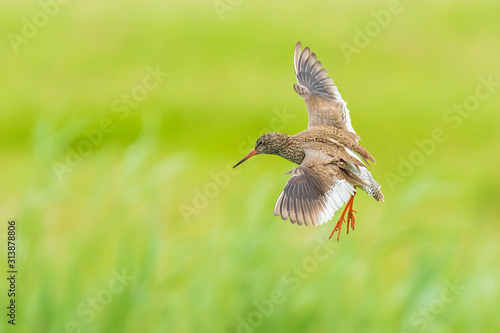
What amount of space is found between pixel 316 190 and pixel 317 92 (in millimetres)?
294

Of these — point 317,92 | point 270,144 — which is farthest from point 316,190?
point 317,92

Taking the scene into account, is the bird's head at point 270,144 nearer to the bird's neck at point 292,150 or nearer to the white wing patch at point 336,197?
the bird's neck at point 292,150

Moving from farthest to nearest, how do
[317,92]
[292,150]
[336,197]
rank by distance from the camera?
1. [317,92]
2. [292,150]
3. [336,197]

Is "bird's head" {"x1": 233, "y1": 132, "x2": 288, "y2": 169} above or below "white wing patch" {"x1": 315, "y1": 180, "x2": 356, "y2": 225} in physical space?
above

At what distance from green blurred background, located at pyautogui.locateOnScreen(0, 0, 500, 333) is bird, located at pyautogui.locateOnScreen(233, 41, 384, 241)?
0.95 ft

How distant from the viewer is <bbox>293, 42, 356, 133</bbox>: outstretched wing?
97 cm

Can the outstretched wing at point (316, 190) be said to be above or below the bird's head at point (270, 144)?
below

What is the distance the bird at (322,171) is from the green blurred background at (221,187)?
0.95 feet

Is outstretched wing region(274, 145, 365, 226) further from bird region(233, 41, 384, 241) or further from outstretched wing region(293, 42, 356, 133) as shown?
outstretched wing region(293, 42, 356, 133)

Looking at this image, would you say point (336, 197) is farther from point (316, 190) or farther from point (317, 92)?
point (317, 92)

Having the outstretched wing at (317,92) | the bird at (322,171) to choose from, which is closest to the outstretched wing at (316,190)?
the bird at (322,171)

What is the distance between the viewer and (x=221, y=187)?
1819 millimetres

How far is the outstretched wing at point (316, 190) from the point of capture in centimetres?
77

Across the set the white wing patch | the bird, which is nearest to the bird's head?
the bird
